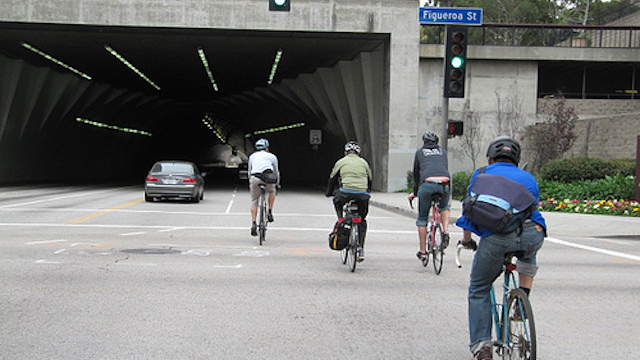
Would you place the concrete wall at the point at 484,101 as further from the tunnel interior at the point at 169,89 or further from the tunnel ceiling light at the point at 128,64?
the tunnel ceiling light at the point at 128,64

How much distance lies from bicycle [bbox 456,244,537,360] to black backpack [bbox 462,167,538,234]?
30 cm

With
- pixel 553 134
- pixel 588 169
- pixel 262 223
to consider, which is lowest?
pixel 262 223

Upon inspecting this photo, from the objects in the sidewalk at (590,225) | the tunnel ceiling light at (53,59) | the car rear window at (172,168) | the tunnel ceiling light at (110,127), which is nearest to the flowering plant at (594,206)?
the sidewalk at (590,225)

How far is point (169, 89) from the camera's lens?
2013 inches

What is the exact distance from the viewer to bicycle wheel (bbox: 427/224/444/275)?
8.83 metres

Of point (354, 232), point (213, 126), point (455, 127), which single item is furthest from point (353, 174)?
point (213, 126)

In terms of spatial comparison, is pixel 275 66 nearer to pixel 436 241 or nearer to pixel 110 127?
pixel 110 127

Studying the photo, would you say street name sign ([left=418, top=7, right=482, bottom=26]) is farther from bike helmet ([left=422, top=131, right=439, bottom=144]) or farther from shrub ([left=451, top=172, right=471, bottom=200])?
shrub ([left=451, top=172, right=471, bottom=200])

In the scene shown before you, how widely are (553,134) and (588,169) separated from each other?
6.19 m

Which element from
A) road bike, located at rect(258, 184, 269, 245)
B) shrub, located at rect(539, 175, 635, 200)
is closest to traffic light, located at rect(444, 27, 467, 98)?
road bike, located at rect(258, 184, 269, 245)

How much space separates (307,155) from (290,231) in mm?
37169

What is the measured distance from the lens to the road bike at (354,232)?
8.85 metres

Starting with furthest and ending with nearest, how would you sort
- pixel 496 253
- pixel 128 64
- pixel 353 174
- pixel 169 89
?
pixel 169 89 → pixel 128 64 → pixel 353 174 → pixel 496 253

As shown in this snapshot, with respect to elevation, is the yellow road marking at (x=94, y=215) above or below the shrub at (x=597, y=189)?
below
